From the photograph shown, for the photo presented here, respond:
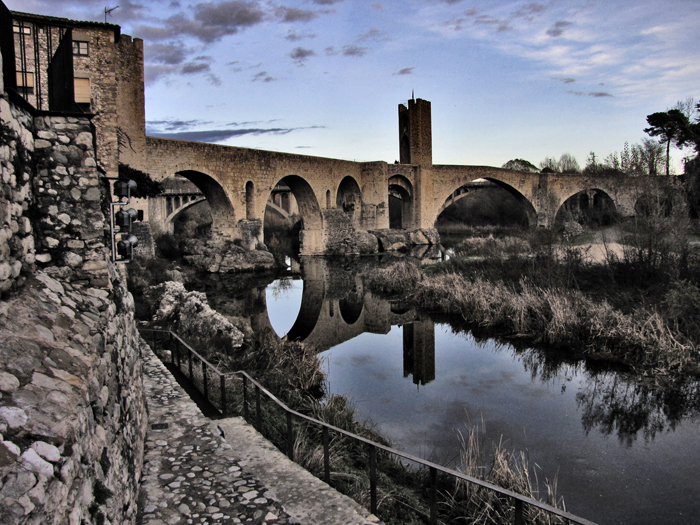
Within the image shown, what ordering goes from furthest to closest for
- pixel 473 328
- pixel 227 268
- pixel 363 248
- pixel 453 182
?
pixel 453 182, pixel 363 248, pixel 227 268, pixel 473 328

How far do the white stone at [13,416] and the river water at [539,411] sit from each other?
4.30 meters

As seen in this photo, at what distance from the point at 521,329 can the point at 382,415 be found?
439 centimetres

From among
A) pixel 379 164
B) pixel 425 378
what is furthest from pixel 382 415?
pixel 379 164

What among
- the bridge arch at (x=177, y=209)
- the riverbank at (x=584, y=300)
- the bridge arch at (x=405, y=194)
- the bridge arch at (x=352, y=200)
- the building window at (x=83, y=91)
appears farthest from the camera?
the bridge arch at (x=405, y=194)

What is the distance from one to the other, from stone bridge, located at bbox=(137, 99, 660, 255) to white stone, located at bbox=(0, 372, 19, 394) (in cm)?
1580

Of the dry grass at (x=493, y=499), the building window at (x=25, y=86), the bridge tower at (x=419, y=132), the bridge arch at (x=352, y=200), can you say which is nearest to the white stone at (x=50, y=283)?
the building window at (x=25, y=86)

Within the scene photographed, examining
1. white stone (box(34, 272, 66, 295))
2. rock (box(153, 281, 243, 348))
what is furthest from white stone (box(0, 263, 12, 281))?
rock (box(153, 281, 243, 348))

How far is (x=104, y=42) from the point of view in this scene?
531 inches

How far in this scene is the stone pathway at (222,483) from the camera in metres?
3.19

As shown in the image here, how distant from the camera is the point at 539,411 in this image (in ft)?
22.7

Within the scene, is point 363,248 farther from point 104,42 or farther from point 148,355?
point 148,355

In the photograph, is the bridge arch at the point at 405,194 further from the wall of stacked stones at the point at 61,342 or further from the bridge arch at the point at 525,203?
the wall of stacked stones at the point at 61,342

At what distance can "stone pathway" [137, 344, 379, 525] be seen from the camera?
3.19 m

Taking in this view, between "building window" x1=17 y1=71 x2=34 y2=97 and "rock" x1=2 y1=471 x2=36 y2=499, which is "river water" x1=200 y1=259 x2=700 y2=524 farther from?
"building window" x1=17 y1=71 x2=34 y2=97
